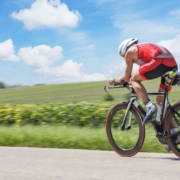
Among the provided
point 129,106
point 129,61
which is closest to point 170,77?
point 129,61

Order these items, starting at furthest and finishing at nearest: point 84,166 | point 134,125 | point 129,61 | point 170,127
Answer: point 134,125 → point 129,61 → point 170,127 → point 84,166

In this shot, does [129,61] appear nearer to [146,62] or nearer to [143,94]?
[146,62]

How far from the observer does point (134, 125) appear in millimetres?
5598

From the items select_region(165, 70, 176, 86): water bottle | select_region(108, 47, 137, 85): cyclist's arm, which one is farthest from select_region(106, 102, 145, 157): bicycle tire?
select_region(165, 70, 176, 86): water bottle

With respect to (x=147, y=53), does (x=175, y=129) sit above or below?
below

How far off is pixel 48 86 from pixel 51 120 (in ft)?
82.1

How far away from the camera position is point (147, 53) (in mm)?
5176

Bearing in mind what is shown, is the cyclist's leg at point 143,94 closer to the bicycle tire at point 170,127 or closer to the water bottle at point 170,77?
the bicycle tire at point 170,127

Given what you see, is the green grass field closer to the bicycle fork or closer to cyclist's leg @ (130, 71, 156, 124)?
the bicycle fork

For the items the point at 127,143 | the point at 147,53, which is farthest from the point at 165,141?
the point at 147,53

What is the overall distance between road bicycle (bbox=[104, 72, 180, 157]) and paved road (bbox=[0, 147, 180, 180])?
0.49 feet

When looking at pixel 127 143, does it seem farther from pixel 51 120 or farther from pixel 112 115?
pixel 51 120

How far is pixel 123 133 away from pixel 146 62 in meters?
1.09

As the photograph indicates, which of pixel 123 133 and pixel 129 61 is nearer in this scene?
pixel 129 61
